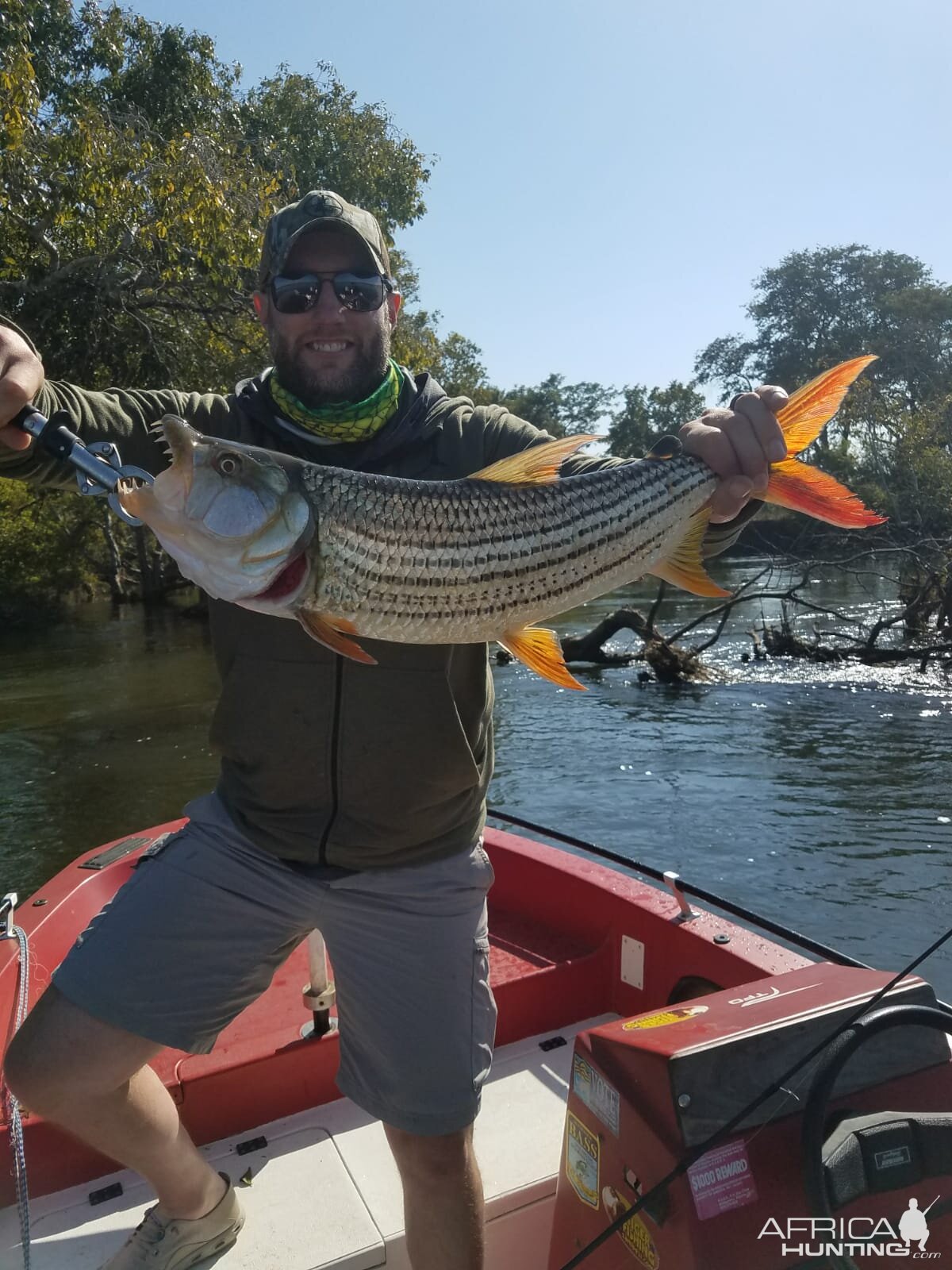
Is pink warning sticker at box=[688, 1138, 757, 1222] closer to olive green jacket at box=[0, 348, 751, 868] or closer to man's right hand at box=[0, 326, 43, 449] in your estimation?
olive green jacket at box=[0, 348, 751, 868]

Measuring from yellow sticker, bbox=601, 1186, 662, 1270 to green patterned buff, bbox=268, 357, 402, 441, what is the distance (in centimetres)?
230

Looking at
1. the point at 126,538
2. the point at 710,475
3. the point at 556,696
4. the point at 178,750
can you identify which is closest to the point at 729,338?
the point at 126,538

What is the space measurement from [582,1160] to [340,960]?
888mm

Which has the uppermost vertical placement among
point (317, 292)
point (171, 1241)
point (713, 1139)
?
point (317, 292)

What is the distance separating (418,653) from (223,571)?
69cm

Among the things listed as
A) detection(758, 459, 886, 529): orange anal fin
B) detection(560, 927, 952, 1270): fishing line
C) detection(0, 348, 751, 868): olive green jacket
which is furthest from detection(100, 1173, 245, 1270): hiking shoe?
detection(758, 459, 886, 529): orange anal fin

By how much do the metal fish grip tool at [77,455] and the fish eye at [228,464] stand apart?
223 mm

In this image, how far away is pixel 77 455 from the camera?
8.55 ft

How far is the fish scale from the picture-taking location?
2533mm

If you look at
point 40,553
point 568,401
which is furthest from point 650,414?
point 40,553

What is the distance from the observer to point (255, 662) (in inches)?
116

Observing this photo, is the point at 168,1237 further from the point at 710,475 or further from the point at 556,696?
the point at 556,696

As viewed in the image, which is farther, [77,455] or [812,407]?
[812,407]

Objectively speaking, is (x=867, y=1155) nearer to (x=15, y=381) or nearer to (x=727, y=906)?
(x=727, y=906)
